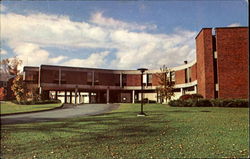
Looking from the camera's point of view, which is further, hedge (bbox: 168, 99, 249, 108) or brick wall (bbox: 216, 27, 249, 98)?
hedge (bbox: 168, 99, 249, 108)

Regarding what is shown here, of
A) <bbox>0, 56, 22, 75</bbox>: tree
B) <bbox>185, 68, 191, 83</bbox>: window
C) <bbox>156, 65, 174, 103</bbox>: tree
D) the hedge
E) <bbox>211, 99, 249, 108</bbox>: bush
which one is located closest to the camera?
<bbox>0, 56, 22, 75</bbox>: tree

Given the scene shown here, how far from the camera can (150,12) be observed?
8.55m

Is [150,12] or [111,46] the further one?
[111,46]

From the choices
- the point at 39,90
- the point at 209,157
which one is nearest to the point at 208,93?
the point at 209,157

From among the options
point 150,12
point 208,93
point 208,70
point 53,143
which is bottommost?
point 53,143

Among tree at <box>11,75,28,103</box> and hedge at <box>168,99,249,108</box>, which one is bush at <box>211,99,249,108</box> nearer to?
hedge at <box>168,99,249,108</box>

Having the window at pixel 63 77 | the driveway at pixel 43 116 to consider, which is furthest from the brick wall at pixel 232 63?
the window at pixel 63 77

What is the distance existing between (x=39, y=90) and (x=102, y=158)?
2922 cm

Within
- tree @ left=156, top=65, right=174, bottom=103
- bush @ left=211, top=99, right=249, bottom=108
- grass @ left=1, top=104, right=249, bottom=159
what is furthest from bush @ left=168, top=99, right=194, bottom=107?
grass @ left=1, top=104, right=249, bottom=159

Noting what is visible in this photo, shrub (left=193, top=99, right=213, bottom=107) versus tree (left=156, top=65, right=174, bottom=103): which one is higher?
tree (left=156, top=65, right=174, bottom=103)

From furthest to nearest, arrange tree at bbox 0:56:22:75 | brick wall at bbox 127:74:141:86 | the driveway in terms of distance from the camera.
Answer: brick wall at bbox 127:74:141:86
the driveway
tree at bbox 0:56:22:75

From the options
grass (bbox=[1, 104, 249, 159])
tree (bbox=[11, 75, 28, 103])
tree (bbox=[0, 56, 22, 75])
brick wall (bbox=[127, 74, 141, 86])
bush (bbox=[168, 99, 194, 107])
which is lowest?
grass (bbox=[1, 104, 249, 159])

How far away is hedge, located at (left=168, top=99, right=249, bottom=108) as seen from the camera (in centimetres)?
1656

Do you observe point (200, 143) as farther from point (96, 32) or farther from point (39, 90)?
point (39, 90)
